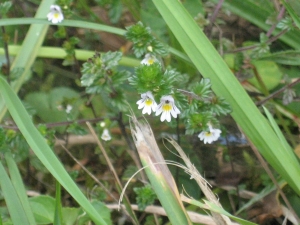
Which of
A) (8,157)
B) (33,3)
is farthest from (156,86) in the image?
(33,3)

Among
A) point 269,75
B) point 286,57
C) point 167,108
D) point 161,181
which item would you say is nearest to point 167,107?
point 167,108

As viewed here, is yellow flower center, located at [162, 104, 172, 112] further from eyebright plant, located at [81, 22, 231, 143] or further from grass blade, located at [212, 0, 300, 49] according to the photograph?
grass blade, located at [212, 0, 300, 49]

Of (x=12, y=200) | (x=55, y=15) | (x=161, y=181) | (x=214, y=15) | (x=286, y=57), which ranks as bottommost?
(x=161, y=181)

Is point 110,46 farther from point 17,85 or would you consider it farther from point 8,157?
point 8,157

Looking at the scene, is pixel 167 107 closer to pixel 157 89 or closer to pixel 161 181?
pixel 157 89

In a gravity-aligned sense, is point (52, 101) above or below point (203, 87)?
above

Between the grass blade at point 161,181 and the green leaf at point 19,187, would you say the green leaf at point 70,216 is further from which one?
the grass blade at point 161,181

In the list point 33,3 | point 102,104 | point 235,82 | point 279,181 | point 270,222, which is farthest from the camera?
point 33,3

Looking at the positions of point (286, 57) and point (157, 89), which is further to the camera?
point (286, 57)
